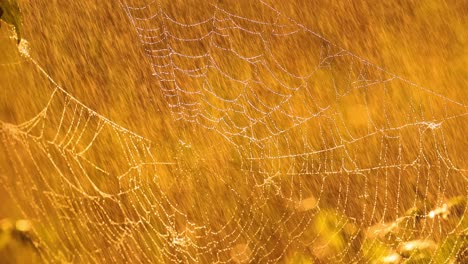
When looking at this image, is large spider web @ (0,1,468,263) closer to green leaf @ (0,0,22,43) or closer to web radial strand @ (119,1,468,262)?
web radial strand @ (119,1,468,262)

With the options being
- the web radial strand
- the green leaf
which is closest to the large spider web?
the web radial strand

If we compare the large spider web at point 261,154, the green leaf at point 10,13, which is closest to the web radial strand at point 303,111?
the large spider web at point 261,154

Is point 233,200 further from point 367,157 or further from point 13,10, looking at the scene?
point 13,10

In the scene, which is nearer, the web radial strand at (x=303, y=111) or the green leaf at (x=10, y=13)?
the green leaf at (x=10, y=13)

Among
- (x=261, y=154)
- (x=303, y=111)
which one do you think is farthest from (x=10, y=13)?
(x=303, y=111)

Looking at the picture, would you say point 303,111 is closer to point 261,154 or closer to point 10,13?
point 261,154

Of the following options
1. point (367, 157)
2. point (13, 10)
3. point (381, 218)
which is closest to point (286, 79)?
point (367, 157)

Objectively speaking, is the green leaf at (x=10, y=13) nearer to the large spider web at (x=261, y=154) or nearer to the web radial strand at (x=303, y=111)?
the large spider web at (x=261, y=154)
